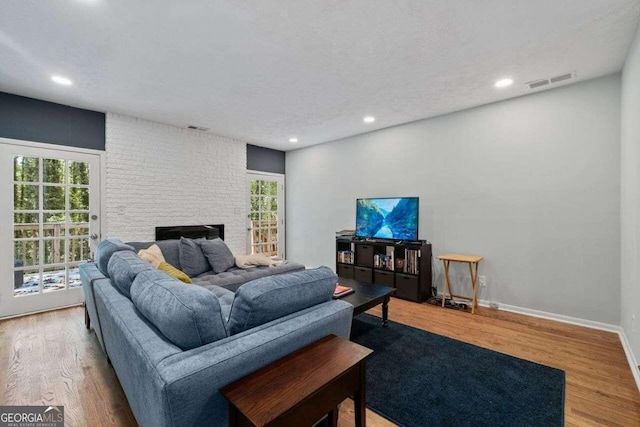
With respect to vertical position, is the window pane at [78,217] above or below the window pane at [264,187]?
below

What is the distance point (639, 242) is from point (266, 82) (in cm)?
331

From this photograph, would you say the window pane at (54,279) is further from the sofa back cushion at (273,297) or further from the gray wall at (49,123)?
the sofa back cushion at (273,297)

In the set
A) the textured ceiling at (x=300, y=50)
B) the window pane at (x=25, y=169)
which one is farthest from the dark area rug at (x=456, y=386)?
the window pane at (x=25, y=169)

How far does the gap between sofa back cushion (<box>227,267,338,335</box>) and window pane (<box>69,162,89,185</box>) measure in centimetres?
363

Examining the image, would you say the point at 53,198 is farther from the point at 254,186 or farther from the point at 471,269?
the point at 471,269

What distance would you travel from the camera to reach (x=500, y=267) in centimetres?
351

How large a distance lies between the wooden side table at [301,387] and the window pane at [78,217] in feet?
12.6

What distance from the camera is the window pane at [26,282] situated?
3.33 m

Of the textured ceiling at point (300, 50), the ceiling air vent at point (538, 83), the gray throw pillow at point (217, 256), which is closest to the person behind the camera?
the textured ceiling at point (300, 50)

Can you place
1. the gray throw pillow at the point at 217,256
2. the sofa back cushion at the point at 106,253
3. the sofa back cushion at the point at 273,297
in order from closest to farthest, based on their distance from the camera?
the sofa back cushion at the point at 273,297 → the sofa back cushion at the point at 106,253 → the gray throw pillow at the point at 217,256

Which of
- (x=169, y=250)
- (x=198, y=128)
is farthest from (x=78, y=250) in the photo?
(x=198, y=128)

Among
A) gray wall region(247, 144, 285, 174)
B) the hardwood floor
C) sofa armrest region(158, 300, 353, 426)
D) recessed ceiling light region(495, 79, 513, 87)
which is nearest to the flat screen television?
the hardwood floor

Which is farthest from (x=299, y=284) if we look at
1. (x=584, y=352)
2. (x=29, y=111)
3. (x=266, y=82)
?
(x=29, y=111)

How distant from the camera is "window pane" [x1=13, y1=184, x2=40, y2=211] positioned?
330 centimetres
